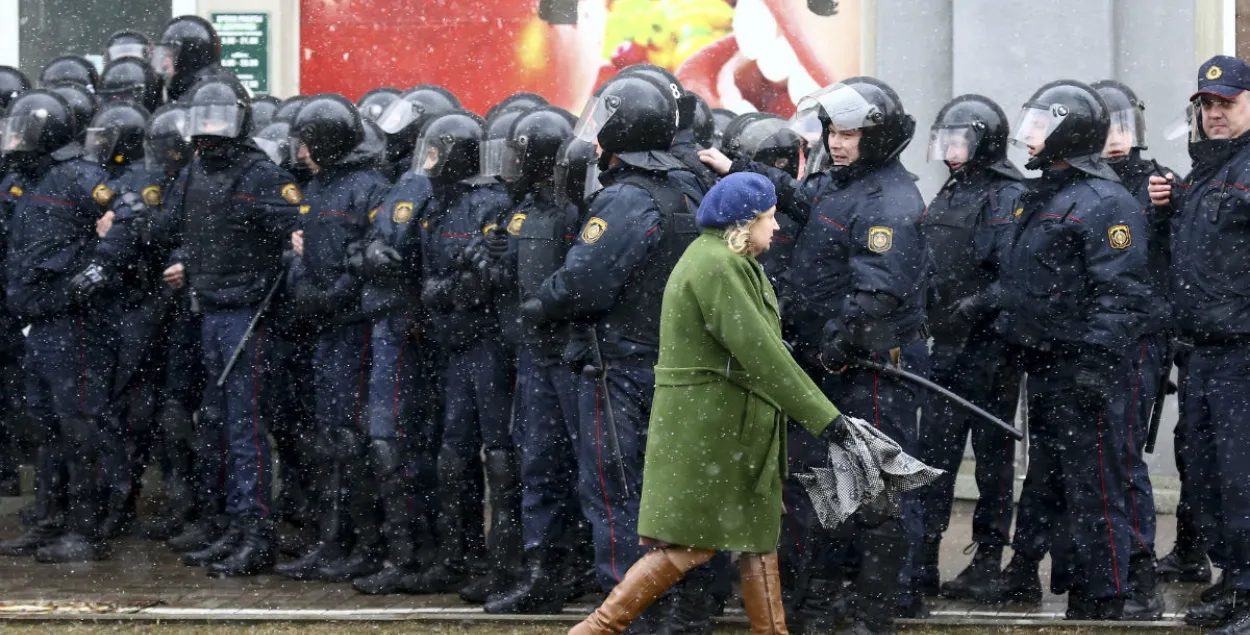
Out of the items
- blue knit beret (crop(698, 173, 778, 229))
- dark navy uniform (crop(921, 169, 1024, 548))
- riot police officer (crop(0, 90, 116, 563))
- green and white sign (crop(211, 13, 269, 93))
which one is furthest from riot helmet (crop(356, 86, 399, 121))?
blue knit beret (crop(698, 173, 778, 229))

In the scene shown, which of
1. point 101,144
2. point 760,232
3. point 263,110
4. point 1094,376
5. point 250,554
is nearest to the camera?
point 760,232

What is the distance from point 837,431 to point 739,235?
26.6 inches

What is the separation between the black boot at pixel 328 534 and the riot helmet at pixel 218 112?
5.02 feet

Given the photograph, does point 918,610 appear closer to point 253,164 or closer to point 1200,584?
point 1200,584

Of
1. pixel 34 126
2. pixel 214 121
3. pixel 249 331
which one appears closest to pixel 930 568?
pixel 249 331

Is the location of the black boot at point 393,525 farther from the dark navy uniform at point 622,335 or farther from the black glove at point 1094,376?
the black glove at point 1094,376

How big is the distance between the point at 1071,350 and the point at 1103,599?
920 millimetres

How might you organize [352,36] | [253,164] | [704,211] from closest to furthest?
[704,211] → [253,164] → [352,36]

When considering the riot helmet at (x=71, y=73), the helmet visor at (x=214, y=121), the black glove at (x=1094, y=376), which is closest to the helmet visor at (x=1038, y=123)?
the black glove at (x=1094, y=376)

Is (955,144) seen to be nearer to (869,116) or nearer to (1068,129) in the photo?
(1068,129)

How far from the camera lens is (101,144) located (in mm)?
8977

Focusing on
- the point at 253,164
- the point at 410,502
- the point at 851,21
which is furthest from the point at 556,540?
the point at 851,21

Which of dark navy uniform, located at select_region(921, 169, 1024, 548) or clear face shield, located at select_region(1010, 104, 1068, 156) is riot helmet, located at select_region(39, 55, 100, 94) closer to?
dark navy uniform, located at select_region(921, 169, 1024, 548)

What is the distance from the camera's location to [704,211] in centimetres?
580
